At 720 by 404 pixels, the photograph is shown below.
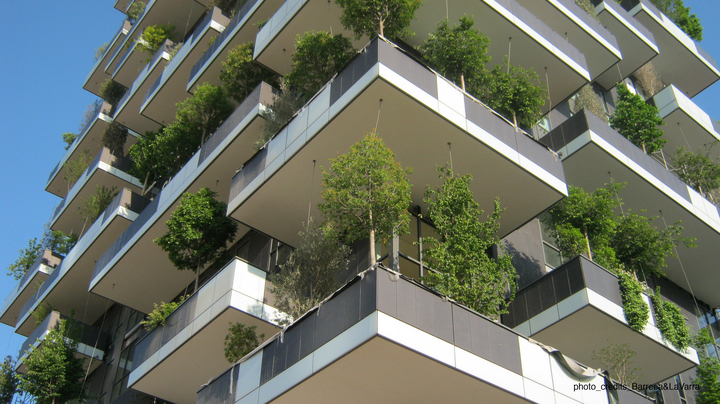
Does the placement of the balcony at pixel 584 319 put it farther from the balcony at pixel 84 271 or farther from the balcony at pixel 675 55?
the balcony at pixel 675 55

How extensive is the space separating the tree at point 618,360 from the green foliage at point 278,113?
990 centimetres

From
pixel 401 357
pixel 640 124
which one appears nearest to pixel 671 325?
pixel 640 124

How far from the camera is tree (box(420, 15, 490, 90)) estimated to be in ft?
54.5

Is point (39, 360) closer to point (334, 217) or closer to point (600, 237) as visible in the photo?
point (334, 217)

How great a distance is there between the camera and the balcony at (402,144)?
1410 cm

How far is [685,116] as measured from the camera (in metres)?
25.6

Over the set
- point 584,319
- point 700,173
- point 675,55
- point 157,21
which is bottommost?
point 584,319

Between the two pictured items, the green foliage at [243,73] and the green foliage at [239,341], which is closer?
the green foliage at [239,341]

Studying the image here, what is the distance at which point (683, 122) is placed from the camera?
25812mm

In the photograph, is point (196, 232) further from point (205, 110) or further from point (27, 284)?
point (27, 284)

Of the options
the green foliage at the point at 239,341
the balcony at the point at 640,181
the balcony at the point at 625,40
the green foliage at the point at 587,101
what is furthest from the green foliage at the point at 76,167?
the balcony at the point at 625,40

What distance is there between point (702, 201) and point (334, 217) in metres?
14.7

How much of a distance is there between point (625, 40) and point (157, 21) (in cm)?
2379

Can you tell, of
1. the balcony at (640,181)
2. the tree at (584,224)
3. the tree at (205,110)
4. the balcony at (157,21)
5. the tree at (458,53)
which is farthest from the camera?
the balcony at (157,21)
